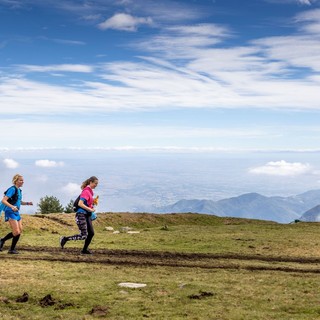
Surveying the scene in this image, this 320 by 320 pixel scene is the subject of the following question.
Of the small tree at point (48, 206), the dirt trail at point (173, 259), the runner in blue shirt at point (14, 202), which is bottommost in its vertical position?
the small tree at point (48, 206)

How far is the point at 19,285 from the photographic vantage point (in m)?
15.9

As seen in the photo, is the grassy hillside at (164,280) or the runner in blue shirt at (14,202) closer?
the grassy hillside at (164,280)

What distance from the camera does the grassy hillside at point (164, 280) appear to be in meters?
12.9

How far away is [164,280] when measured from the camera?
56.6 ft

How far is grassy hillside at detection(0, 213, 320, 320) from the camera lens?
12891 mm

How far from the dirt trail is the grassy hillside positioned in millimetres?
52

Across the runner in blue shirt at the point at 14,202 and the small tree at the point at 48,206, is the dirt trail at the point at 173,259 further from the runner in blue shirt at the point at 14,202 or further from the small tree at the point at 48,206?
the small tree at the point at 48,206

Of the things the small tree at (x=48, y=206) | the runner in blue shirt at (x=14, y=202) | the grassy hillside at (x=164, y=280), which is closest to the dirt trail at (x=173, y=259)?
the grassy hillside at (x=164, y=280)

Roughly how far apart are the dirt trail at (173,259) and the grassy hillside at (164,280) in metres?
0.05

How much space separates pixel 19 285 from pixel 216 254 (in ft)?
46.2

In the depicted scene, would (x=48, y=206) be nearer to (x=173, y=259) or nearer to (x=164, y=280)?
(x=173, y=259)

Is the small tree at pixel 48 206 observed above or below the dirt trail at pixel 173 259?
below

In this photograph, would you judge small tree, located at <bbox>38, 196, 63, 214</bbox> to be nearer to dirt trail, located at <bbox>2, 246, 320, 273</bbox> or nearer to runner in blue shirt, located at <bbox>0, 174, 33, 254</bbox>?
dirt trail, located at <bbox>2, 246, 320, 273</bbox>

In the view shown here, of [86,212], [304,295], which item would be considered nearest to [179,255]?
[86,212]
